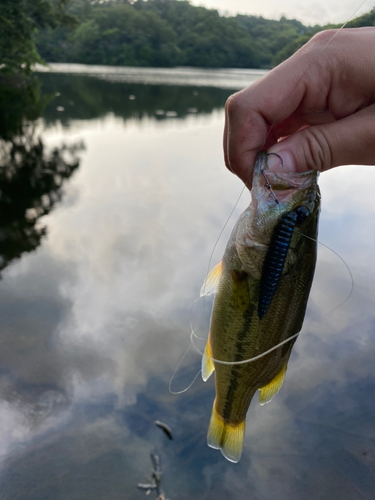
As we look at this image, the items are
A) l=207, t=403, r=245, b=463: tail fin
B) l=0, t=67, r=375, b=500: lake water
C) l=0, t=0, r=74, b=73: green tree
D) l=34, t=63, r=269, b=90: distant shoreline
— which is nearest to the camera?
l=207, t=403, r=245, b=463: tail fin

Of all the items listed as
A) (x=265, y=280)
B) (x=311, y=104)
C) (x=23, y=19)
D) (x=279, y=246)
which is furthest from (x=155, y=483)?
(x=23, y=19)

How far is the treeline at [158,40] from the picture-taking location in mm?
58000

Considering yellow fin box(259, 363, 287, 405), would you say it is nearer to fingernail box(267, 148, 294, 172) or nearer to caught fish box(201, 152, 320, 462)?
caught fish box(201, 152, 320, 462)

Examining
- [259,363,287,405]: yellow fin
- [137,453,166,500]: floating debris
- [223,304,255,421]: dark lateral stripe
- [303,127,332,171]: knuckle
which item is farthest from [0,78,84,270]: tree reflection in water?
[303,127,332,171]: knuckle

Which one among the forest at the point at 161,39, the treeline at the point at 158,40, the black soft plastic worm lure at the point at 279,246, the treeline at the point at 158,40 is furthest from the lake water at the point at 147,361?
the treeline at the point at 158,40

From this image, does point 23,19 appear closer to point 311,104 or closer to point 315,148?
point 311,104

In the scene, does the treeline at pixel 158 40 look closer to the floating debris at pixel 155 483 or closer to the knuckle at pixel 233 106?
the knuckle at pixel 233 106

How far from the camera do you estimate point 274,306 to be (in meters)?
1.75

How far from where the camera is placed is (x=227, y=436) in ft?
6.89

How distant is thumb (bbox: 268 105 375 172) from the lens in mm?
1653

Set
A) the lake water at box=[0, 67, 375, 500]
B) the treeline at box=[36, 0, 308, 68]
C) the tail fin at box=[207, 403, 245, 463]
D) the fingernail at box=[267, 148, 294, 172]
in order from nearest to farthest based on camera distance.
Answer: the fingernail at box=[267, 148, 294, 172] < the tail fin at box=[207, 403, 245, 463] < the lake water at box=[0, 67, 375, 500] < the treeline at box=[36, 0, 308, 68]

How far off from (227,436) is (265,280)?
1.04 m

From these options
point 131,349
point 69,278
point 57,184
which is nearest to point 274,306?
point 131,349

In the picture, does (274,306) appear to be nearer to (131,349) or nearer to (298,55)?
(298,55)
